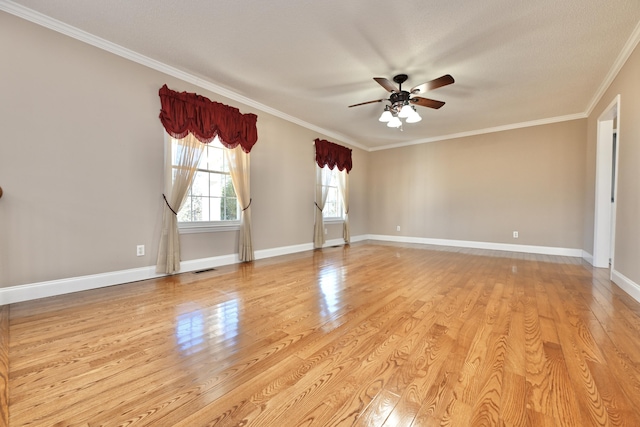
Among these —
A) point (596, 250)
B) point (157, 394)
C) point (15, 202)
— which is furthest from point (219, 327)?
point (596, 250)

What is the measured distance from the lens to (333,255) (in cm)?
479

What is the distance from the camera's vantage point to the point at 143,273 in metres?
3.04

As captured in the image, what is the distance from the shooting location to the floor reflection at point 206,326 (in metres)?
1.65

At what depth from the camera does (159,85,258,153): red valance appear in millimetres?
3195

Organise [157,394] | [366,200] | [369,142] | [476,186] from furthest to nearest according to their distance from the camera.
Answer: [366,200] < [369,142] < [476,186] < [157,394]

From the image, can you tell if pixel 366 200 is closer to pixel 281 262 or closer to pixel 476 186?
pixel 476 186

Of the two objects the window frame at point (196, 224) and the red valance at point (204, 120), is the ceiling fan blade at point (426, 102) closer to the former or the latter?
the red valance at point (204, 120)

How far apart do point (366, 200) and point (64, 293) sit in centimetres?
610

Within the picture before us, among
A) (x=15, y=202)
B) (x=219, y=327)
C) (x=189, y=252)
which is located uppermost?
(x=15, y=202)

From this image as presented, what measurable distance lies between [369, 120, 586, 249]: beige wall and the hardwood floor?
2.54 meters

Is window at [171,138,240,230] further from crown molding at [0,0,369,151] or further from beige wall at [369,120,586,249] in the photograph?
beige wall at [369,120,586,249]

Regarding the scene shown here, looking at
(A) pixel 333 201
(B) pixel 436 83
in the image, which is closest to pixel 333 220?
(A) pixel 333 201

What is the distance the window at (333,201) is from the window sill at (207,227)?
2251 millimetres

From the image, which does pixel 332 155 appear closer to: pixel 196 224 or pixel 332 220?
pixel 332 220
